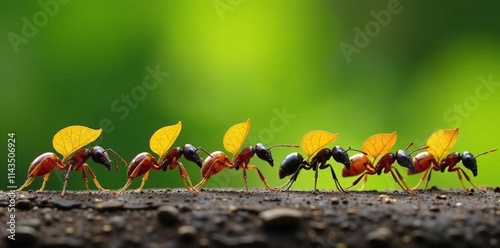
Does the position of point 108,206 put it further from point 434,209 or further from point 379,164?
point 379,164

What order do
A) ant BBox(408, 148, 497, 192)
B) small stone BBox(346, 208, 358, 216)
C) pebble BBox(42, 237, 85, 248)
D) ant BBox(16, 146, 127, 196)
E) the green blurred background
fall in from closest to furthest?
pebble BBox(42, 237, 85, 248)
small stone BBox(346, 208, 358, 216)
ant BBox(16, 146, 127, 196)
ant BBox(408, 148, 497, 192)
the green blurred background

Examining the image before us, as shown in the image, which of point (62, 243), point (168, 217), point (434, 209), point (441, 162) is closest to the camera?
point (62, 243)

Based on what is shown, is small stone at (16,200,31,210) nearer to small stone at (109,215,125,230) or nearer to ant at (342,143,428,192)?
small stone at (109,215,125,230)

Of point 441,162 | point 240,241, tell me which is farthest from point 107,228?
point 441,162

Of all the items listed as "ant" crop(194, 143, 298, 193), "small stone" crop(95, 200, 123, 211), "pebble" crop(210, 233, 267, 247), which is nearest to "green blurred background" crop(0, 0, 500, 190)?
"ant" crop(194, 143, 298, 193)

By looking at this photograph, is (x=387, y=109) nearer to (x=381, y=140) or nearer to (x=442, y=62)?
(x=442, y=62)

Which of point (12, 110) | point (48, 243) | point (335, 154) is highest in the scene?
point (12, 110)

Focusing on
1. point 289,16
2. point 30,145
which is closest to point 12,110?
point 30,145
